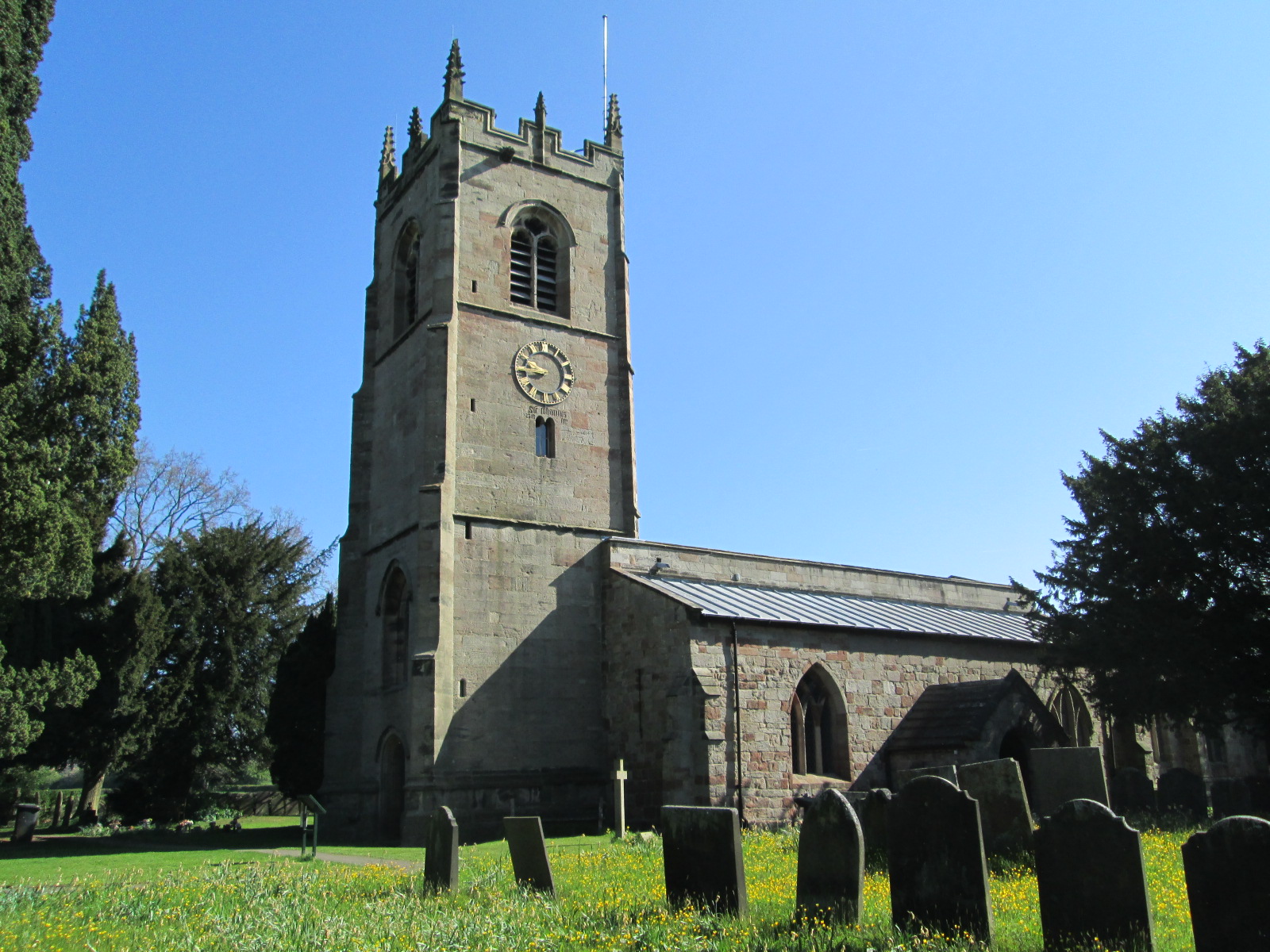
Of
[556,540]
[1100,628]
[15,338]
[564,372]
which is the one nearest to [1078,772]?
[1100,628]

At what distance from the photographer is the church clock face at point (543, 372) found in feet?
83.5

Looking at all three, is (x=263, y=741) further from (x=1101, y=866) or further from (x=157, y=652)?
(x=1101, y=866)

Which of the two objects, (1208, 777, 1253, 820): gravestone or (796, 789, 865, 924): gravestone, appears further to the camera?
(1208, 777, 1253, 820): gravestone

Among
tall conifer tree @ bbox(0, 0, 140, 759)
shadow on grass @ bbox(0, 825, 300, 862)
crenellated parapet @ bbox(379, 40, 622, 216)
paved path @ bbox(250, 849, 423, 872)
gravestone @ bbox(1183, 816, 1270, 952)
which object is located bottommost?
shadow on grass @ bbox(0, 825, 300, 862)

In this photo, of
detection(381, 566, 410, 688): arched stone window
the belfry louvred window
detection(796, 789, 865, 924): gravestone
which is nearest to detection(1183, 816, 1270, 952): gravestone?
detection(796, 789, 865, 924): gravestone

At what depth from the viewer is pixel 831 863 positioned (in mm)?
8266

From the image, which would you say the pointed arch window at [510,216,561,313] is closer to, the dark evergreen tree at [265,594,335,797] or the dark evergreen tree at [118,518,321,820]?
the dark evergreen tree at [265,594,335,797]

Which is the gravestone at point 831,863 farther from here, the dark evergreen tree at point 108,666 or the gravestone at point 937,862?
the dark evergreen tree at point 108,666

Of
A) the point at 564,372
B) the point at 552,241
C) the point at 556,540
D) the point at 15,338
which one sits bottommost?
the point at 556,540

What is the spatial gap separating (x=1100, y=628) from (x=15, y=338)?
2128 cm

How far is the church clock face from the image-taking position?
25.4 m

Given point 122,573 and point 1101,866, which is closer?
point 1101,866

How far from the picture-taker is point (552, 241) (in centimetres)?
2773

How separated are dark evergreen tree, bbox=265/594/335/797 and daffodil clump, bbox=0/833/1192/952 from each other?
571 inches
